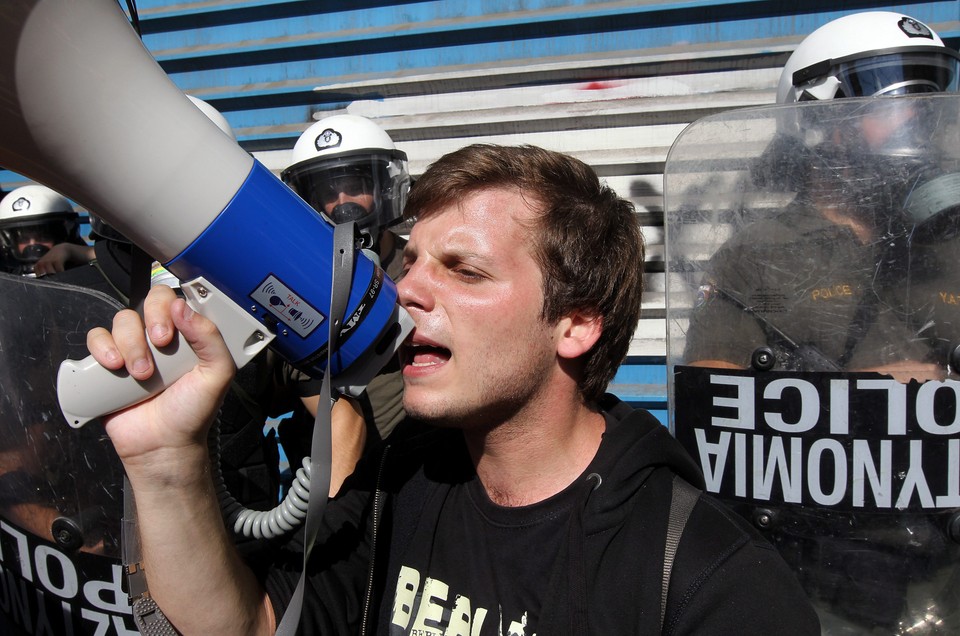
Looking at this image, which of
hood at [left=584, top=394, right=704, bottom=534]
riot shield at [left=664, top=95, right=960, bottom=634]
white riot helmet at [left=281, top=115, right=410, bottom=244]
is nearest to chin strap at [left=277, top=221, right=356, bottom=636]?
hood at [left=584, top=394, right=704, bottom=534]

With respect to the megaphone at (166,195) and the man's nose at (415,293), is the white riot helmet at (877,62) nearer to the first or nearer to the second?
the man's nose at (415,293)

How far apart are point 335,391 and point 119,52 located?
0.78m

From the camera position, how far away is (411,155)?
4.50 meters

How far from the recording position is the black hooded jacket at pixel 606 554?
125 centimetres

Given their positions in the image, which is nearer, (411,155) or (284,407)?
(284,407)

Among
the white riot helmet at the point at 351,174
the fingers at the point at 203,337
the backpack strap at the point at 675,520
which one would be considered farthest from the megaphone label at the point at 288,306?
the white riot helmet at the point at 351,174

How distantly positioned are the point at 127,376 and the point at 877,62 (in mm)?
2793

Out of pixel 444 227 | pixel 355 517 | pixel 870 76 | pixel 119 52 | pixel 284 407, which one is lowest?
pixel 284 407

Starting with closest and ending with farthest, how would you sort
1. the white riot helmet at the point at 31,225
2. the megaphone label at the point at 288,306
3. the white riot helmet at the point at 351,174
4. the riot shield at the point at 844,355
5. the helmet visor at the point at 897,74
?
1. the megaphone label at the point at 288,306
2. the riot shield at the point at 844,355
3. the helmet visor at the point at 897,74
4. the white riot helmet at the point at 351,174
5. the white riot helmet at the point at 31,225

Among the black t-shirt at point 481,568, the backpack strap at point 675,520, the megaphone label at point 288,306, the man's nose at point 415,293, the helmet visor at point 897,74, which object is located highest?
the helmet visor at point 897,74

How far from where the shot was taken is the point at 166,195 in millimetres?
1223

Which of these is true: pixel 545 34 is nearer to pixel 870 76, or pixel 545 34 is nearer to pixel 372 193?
pixel 372 193

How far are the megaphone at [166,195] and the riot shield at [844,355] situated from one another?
1.17m

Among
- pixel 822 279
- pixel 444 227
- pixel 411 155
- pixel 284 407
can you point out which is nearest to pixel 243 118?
pixel 411 155
